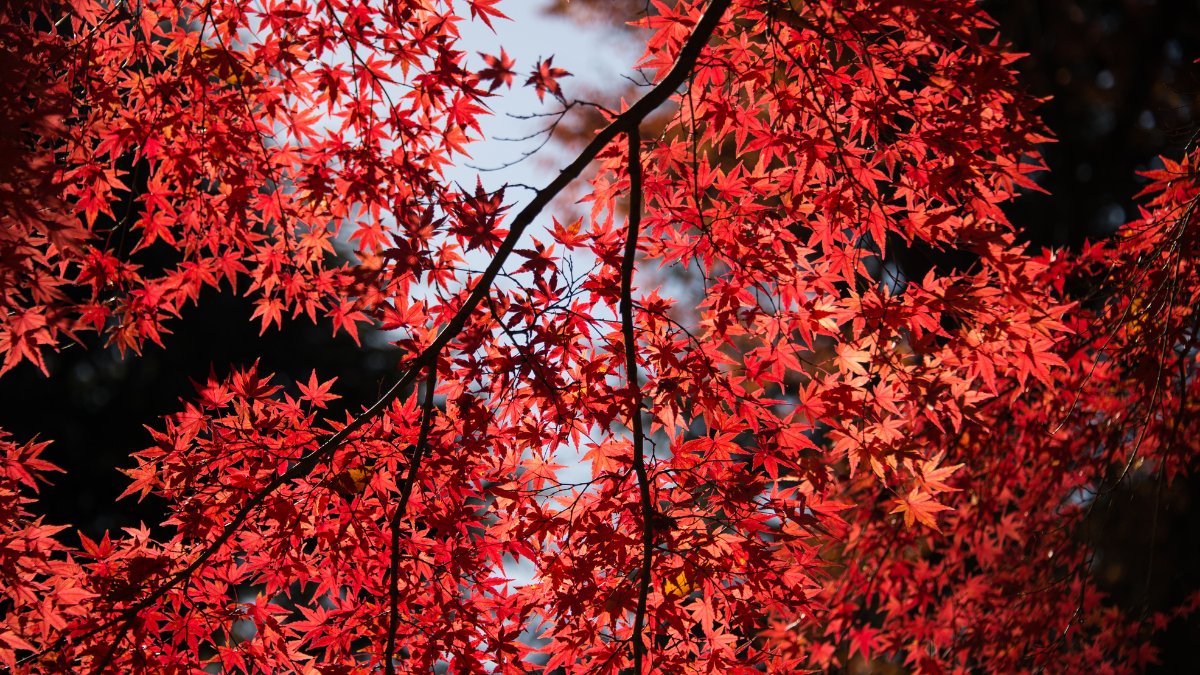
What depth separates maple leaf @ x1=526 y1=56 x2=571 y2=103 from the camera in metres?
1.57

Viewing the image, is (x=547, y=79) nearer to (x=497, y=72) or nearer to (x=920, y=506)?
(x=497, y=72)

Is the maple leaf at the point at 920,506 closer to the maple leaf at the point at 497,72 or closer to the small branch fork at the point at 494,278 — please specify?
the small branch fork at the point at 494,278

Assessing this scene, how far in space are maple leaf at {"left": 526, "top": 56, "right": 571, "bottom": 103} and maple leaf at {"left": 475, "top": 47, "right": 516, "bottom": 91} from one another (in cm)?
7

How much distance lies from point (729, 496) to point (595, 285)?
676mm

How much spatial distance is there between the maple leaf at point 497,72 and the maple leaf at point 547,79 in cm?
7

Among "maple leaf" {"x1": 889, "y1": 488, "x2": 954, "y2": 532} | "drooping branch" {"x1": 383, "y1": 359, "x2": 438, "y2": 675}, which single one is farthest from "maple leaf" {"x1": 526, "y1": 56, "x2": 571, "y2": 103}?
"maple leaf" {"x1": 889, "y1": 488, "x2": 954, "y2": 532}

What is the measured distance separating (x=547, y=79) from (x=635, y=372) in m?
0.76

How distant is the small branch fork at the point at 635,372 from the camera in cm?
172

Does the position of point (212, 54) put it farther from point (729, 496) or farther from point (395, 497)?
point (729, 496)

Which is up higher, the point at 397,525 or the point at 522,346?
the point at 522,346

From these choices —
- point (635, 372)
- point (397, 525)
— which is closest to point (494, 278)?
point (635, 372)

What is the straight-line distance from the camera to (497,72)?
4.94 ft

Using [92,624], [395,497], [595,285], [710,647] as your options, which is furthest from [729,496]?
[92,624]

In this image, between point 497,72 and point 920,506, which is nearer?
point 497,72
